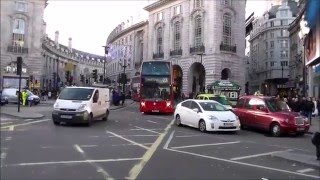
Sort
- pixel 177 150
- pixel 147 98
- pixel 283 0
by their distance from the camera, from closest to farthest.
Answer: pixel 177 150
pixel 147 98
pixel 283 0

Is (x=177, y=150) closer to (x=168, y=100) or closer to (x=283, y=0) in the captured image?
(x=168, y=100)

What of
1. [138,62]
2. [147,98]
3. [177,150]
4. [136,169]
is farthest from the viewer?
[138,62]

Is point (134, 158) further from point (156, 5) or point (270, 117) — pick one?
point (156, 5)

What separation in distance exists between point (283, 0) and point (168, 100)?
3383 inches

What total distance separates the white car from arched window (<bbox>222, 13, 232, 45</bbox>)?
4218cm

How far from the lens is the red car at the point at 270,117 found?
59.3 ft

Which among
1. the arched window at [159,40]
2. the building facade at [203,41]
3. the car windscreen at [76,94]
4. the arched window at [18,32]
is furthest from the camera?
the arched window at [159,40]

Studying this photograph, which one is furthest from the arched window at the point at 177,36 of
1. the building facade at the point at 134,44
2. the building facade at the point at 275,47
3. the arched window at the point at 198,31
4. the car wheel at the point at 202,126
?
the car wheel at the point at 202,126

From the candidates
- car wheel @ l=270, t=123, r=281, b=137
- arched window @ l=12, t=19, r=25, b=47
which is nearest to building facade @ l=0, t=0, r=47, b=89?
arched window @ l=12, t=19, r=25, b=47

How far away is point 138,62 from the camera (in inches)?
3408

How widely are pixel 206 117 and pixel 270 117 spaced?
2.87 metres

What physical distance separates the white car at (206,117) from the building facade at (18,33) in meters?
11.4

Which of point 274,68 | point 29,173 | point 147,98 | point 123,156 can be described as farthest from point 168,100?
point 274,68

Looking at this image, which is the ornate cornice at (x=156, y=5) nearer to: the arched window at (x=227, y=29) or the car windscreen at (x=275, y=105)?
the arched window at (x=227, y=29)
